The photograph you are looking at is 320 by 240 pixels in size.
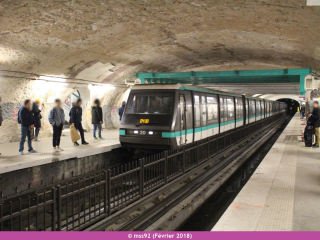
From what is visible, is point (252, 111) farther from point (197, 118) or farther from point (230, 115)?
point (197, 118)

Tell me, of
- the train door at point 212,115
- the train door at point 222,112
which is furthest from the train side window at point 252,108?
the train door at point 212,115

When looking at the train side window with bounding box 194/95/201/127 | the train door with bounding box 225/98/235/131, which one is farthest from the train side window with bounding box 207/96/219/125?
the train door with bounding box 225/98/235/131

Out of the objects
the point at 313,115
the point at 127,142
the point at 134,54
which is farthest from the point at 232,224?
the point at 134,54

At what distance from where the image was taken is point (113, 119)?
19375mm

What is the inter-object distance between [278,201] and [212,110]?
23.1ft

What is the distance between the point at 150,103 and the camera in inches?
372

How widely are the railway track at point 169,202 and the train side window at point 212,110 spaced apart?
2081mm


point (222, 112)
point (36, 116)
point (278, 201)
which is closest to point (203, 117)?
point (222, 112)

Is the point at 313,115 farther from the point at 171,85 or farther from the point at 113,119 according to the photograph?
the point at 113,119

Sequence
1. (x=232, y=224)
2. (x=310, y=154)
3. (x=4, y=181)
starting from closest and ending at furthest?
1. (x=232, y=224)
2. (x=4, y=181)
3. (x=310, y=154)

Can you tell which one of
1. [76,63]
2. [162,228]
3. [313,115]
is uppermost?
[76,63]

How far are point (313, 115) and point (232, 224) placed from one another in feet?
29.4

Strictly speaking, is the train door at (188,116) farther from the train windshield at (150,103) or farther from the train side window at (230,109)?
the train side window at (230,109)

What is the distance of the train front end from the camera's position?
29.2ft
